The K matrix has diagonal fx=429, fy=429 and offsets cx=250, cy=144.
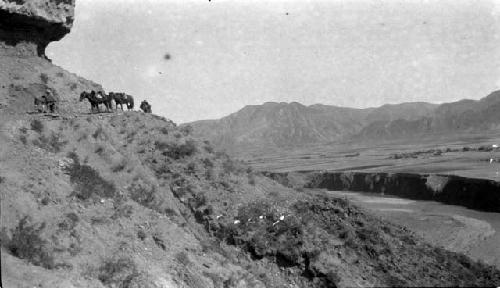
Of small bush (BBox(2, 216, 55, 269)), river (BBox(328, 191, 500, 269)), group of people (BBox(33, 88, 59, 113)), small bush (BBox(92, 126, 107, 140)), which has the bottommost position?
river (BBox(328, 191, 500, 269))

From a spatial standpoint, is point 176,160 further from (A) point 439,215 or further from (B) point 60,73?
(A) point 439,215

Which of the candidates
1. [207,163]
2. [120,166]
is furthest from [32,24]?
[207,163]

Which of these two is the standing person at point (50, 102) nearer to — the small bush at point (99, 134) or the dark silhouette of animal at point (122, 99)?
the small bush at point (99, 134)

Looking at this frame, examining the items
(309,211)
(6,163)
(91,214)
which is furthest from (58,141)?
(309,211)

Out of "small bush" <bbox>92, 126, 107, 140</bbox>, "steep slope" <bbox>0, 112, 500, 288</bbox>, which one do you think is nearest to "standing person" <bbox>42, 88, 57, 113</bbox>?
"steep slope" <bbox>0, 112, 500, 288</bbox>

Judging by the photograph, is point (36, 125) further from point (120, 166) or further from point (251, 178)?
point (251, 178)

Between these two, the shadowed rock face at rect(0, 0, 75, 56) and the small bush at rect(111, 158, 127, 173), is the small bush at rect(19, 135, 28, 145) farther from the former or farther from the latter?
the shadowed rock face at rect(0, 0, 75, 56)
